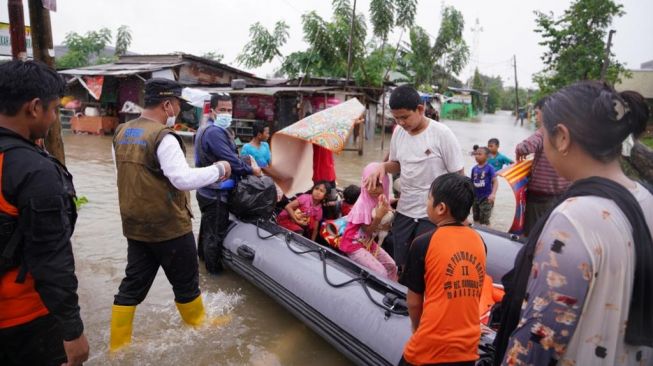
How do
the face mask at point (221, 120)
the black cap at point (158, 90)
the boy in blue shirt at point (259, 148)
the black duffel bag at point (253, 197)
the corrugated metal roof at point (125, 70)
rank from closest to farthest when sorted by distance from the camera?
the black cap at point (158, 90)
the face mask at point (221, 120)
the black duffel bag at point (253, 197)
the boy in blue shirt at point (259, 148)
the corrugated metal roof at point (125, 70)

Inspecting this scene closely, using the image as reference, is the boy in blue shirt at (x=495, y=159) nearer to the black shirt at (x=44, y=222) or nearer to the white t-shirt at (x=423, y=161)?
the white t-shirt at (x=423, y=161)

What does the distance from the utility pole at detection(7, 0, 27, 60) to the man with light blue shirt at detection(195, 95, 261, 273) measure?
181 cm

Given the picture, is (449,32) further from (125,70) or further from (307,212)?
(307,212)

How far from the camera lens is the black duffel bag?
405cm

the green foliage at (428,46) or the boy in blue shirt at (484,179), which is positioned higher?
the green foliage at (428,46)

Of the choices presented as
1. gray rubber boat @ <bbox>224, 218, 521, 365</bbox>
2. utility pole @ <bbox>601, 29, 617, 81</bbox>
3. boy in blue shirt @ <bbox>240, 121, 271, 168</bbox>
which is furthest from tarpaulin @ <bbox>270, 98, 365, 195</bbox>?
utility pole @ <bbox>601, 29, 617, 81</bbox>

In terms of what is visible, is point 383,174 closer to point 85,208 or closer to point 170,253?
point 170,253

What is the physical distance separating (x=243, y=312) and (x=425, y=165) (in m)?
2.08

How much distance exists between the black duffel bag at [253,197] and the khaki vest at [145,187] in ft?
4.39

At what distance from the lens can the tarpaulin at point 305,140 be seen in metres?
3.82

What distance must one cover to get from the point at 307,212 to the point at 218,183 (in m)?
0.91

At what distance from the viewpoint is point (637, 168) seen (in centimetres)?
258

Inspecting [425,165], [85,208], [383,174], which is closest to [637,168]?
[425,165]

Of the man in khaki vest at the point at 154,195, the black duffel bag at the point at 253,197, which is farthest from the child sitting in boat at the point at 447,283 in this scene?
the black duffel bag at the point at 253,197
